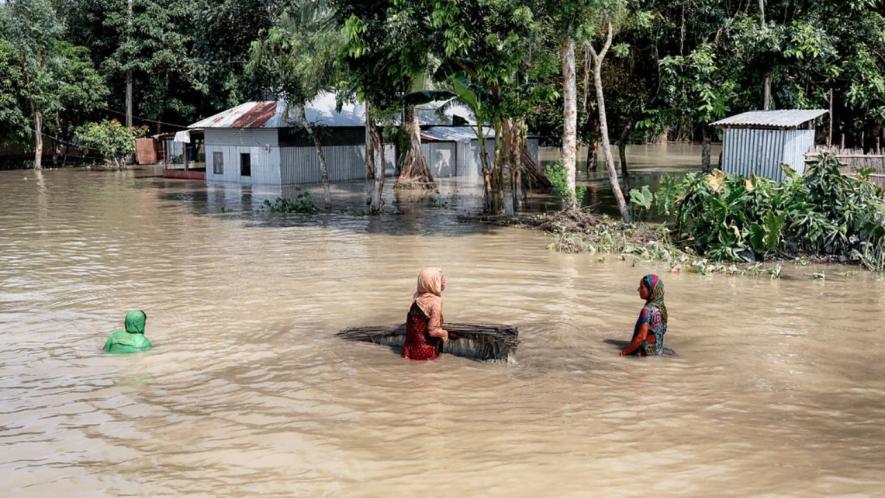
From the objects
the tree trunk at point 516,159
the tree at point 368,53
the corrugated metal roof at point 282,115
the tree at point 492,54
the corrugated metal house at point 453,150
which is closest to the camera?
the tree at point 492,54

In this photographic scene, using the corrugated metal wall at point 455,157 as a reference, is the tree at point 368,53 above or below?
above

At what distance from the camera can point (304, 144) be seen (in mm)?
→ 36000

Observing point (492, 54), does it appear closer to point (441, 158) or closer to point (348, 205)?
point (348, 205)

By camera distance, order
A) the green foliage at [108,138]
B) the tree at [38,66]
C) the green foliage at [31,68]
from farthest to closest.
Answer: the green foliage at [108,138]
the tree at [38,66]
the green foliage at [31,68]

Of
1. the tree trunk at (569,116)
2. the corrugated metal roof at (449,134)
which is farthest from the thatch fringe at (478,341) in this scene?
the corrugated metal roof at (449,134)

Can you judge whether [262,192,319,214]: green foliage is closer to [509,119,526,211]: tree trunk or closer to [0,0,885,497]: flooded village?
[0,0,885,497]: flooded village

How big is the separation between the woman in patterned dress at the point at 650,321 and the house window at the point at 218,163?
30.4 meters

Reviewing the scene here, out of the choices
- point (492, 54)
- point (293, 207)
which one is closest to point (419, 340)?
point (492, 54)

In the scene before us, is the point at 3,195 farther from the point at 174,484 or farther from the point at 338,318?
the point at 174,484

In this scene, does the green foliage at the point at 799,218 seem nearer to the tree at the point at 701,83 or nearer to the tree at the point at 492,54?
the tree at the point at 492,54

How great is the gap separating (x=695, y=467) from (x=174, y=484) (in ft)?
13.0

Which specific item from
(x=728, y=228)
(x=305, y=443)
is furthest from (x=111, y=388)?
(x=728, y=228)

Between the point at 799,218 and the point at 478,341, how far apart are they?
31.1ft

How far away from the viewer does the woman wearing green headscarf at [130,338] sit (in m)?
9.91
